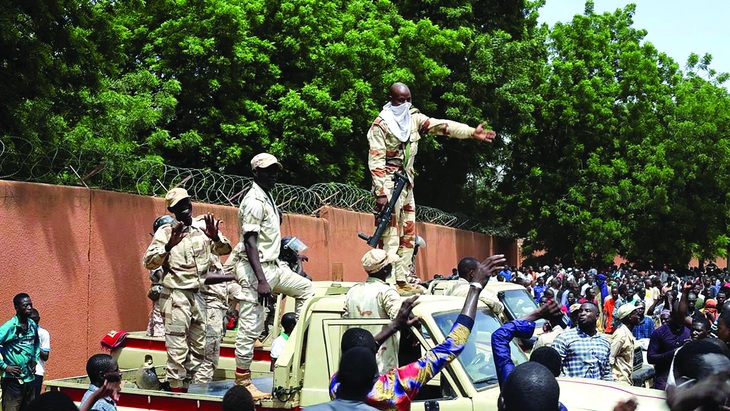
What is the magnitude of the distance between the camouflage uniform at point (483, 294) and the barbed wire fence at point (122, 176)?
5893 millimetres

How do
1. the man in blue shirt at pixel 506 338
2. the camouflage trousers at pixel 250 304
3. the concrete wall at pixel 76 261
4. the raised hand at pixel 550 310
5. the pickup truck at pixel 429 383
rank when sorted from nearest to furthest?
the man in blue shirt at pixel 506 338 < the raised hand at pixel 550 310 < the pickup truck at pixel 429 383 < the camouflage trousers at pixel 250 304 < the concrete wall at pixel 76 261

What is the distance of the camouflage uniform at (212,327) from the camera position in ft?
27.3

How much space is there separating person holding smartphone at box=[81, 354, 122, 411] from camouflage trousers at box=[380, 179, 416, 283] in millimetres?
3409

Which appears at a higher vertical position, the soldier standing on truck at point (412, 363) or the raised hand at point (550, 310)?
the raised hand at point (550, 310)

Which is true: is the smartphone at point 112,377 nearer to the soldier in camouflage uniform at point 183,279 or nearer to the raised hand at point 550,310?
the soldier in camouflage uniform at point 183,279

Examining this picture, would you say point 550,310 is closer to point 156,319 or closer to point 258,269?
point 258,269

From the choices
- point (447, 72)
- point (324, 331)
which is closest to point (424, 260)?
point (447, 72)

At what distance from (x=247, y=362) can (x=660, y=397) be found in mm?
3238

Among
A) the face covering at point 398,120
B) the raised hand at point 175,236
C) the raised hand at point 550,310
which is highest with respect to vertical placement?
the face covering at point 398,120

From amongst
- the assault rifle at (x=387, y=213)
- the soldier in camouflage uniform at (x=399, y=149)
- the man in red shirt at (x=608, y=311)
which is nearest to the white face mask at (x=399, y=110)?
the soldier in camouflage uniform at (x=399, y=149)

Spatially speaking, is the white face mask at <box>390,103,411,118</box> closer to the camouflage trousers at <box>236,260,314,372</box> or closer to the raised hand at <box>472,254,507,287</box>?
the camouflage trousers at <box>236,260,314,372</box>

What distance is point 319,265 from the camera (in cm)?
1952

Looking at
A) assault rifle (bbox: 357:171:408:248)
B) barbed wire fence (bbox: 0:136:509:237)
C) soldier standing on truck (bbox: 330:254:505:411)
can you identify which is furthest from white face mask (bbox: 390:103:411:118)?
barbed wire fence (bbox: 0:136:509:237)

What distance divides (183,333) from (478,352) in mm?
2853
